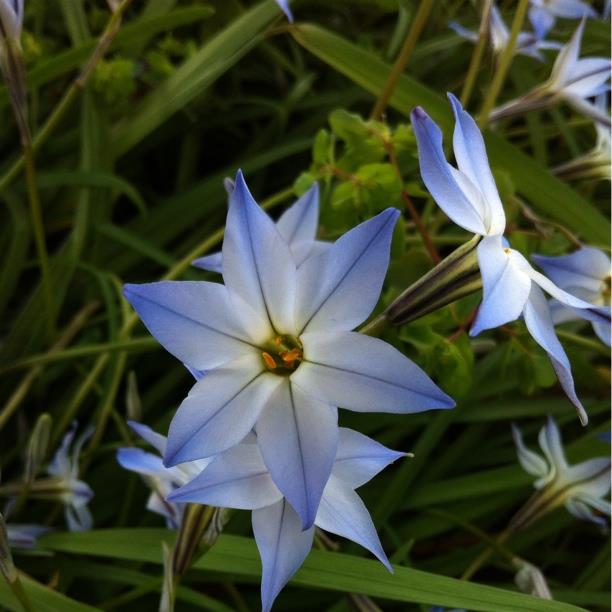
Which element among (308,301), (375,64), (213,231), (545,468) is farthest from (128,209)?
(308,301)

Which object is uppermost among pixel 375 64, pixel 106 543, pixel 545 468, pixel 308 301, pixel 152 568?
pixel 375 64

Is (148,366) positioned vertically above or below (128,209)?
below

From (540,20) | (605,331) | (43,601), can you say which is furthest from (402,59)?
(43,601)

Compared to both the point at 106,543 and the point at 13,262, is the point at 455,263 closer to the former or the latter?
the point at 106,543

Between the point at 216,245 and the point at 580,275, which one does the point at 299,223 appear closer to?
the point at 580,275

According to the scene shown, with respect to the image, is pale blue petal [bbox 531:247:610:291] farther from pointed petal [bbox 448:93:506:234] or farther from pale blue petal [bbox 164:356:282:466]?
pale blue petal [bbox 164:356:282:466]

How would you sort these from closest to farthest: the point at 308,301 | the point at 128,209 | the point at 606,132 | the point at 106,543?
the point at 308,301, the point at 106,543, the point at 606,132, the point at 128,209
